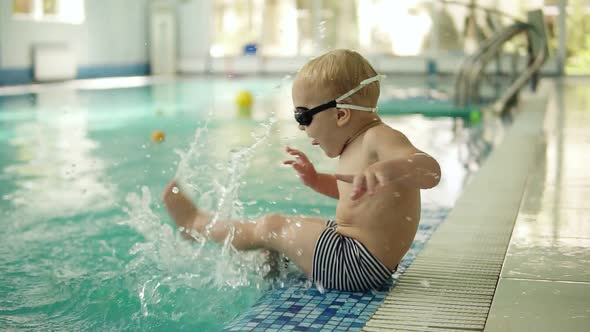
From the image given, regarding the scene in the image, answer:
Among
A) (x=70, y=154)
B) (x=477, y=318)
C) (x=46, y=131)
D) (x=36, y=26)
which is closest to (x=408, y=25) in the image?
(x=36, y=26)

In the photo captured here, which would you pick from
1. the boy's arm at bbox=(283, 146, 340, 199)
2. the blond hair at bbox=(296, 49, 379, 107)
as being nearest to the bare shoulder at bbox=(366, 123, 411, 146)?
the blond hair at bbox=(296, 49, 379, 107)

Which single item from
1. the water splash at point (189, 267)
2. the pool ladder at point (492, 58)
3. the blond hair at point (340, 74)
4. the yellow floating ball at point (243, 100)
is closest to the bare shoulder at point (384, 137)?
the blond hair at point (340, 74)

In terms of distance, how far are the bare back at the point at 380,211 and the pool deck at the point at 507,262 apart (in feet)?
0.50

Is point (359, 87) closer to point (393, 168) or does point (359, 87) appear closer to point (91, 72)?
point (393, 168)

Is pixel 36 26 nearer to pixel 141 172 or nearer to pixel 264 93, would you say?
pixel 264 93

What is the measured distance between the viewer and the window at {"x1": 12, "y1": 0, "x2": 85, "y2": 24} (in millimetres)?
18125

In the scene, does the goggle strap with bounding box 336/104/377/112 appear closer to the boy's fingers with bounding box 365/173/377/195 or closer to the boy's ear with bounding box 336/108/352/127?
the boy's ear with bounding box 336/108/352/127

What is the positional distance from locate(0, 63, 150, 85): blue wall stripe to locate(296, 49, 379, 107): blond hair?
54.5 ft

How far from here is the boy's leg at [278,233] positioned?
8.19ft

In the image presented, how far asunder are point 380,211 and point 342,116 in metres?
0.32

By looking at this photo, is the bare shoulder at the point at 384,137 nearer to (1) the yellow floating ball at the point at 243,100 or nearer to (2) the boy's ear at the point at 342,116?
(2) the boy's ear at the point at 342,116

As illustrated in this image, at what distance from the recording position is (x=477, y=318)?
6.68ft

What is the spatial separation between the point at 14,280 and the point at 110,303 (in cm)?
59

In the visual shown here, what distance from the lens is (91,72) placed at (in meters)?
21.3
